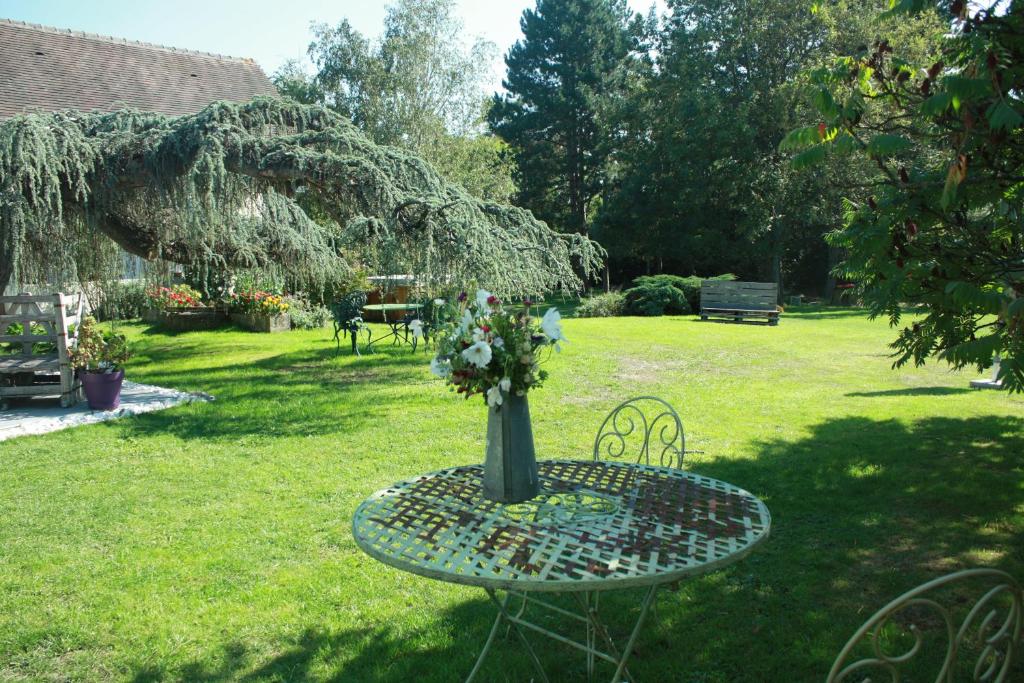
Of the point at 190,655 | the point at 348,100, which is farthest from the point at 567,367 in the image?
the point at 348,100

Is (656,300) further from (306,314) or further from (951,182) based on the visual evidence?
(951,182)

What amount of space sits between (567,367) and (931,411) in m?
4.42

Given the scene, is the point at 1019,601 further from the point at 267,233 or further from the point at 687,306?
the point at 687,306

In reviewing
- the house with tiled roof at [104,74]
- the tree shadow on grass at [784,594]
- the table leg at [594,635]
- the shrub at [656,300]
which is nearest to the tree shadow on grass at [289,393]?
the tree shadow on grass at [784,594]

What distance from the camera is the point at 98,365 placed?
773 cm

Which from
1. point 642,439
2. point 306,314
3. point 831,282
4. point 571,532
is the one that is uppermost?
point 831,282

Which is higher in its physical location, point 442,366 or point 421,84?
point 421,84

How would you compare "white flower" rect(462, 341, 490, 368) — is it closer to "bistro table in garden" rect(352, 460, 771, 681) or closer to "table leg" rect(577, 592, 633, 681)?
"bistro table in garden" rect(352, 460, 771, 681)

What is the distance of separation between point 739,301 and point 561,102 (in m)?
19.9

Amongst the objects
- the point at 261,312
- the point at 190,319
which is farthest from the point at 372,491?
the point at 190,319

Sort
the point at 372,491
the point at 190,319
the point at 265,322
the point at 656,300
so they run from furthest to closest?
the point at 656,300 < the point at 190,319 < the point at 265,322 < the point at 372,491

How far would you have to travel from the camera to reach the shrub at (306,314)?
15.4 meters

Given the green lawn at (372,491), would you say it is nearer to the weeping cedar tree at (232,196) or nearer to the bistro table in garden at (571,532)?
the bistro table in garden at (571,532)

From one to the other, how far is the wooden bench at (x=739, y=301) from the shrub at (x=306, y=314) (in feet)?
28.8
